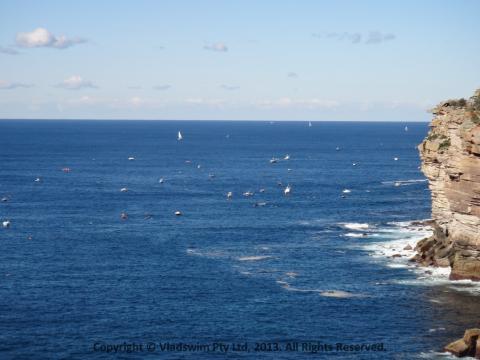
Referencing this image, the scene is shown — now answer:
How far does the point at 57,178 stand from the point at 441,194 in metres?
123

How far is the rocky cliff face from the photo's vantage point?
281 feet

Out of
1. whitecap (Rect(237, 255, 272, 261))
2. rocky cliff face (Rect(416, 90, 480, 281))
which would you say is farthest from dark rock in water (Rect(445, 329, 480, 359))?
whitecap (Rect(237, 255, 272, 261))

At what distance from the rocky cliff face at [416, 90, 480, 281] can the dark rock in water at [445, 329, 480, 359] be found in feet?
80.1

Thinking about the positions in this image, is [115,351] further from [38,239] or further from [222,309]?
[38,239]

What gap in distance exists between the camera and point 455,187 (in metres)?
89.8

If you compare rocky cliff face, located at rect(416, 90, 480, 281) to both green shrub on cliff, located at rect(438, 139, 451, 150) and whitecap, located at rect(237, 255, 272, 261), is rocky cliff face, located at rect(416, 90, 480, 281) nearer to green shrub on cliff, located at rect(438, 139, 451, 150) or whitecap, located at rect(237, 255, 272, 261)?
green shrub on cliff, located at rect(438, 139, 451, 150)

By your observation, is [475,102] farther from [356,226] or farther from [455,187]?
[356,226]

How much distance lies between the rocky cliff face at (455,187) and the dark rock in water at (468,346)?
2443 centimetres

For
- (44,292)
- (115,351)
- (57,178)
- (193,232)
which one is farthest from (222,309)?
(57,178)

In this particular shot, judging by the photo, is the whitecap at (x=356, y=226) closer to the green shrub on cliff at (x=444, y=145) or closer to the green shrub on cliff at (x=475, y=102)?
the green shrub on cliff at (x=444, y=145)

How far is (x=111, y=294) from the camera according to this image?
8462 centimetres

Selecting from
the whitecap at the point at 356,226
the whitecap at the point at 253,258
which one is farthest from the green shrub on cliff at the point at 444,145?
the whitecap at the point at 356,226

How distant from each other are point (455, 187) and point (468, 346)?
30.1m

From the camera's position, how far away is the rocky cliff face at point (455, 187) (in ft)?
281
